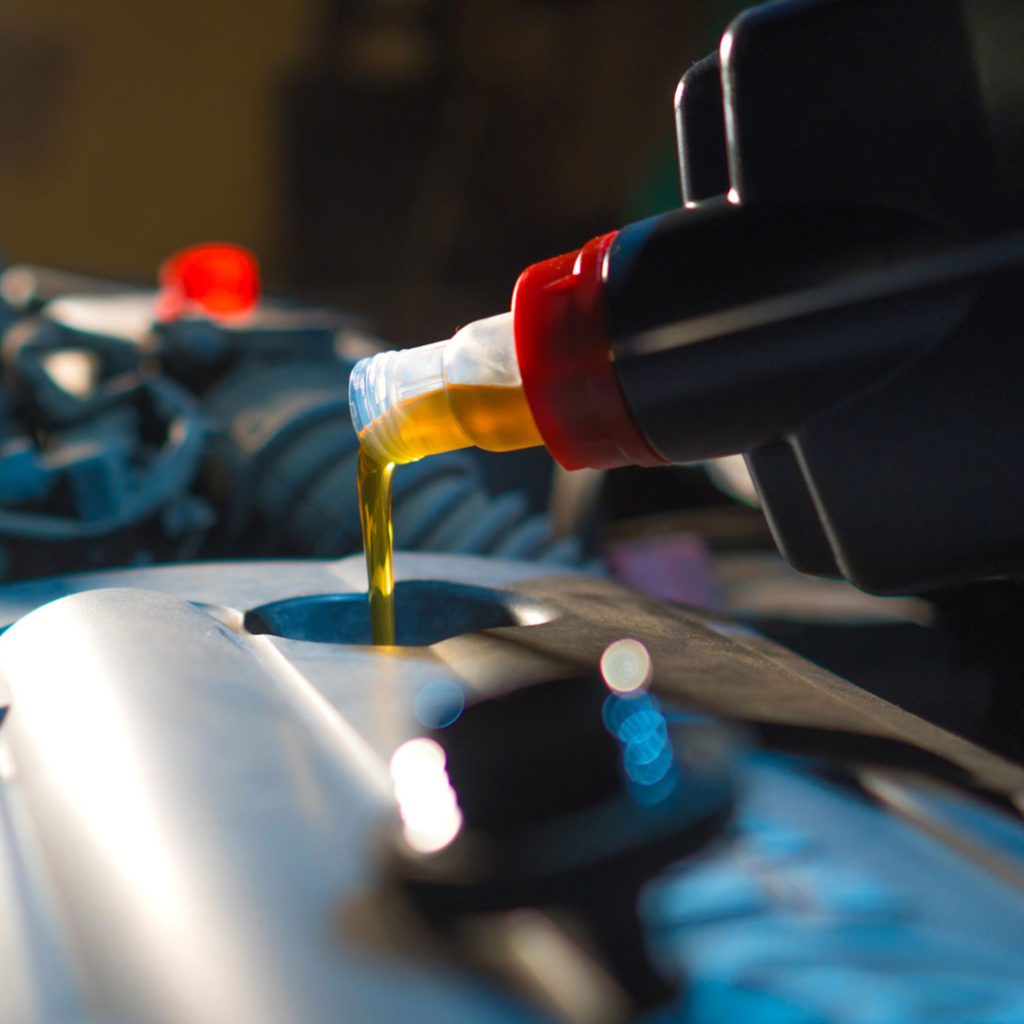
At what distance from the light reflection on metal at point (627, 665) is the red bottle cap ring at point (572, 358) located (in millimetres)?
65

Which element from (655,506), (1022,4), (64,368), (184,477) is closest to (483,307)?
(655,506)

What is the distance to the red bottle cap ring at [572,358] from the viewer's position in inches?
13.3

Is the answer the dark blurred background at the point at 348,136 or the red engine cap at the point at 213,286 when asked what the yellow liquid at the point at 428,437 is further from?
the dark blurred background at the point at 348,136

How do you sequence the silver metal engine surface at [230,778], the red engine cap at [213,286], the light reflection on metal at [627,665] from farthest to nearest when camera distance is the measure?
1. the red engine cap at [213,286]
2. the light reflection on metal at [627,665]
3. the silver metal engine surface at [230,778]

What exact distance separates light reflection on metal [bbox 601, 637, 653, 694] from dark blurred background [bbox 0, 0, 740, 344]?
1718 mm

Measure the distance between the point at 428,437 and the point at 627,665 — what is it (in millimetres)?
106

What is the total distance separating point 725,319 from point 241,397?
604 mm

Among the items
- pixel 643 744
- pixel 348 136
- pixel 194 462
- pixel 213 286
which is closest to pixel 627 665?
pixel 643 744

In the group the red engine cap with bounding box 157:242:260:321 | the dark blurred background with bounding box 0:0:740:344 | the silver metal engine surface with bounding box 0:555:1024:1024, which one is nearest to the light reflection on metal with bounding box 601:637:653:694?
the silver metal engine surface with bounding box 0:555:1024:1024

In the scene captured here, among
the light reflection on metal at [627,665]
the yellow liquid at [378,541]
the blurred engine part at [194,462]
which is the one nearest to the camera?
the light reflection on metal at [627,665]

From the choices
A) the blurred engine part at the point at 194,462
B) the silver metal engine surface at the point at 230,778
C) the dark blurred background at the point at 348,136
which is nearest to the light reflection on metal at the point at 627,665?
the silver metal engine surface at the point at 230,778

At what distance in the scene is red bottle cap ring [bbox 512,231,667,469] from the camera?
34cm

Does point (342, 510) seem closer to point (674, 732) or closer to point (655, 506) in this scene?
point (674, 732)

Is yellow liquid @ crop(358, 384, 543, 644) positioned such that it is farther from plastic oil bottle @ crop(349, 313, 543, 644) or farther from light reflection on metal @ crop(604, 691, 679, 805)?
light reflection on metal @ crop(604, 691, 679, 805)
